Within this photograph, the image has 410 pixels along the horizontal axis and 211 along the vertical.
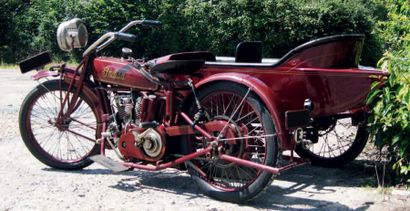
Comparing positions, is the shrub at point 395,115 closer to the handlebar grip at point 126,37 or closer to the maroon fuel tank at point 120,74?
the maroon fuel tank at point 120,74

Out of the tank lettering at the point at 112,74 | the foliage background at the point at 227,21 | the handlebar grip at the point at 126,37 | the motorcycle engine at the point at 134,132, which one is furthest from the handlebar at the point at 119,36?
the foliage background at the point at 227,21

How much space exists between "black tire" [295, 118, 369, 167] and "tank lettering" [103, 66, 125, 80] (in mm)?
1795

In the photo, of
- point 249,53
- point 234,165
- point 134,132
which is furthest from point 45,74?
point 234,165

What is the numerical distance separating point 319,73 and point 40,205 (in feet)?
8.06

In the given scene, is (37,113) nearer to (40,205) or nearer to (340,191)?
(40,205)

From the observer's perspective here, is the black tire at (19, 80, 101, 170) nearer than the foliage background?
Yes

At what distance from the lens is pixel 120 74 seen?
5.20 m

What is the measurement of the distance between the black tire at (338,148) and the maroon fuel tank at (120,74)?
1.62 meters

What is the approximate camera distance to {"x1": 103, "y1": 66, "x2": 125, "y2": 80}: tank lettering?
519 cm

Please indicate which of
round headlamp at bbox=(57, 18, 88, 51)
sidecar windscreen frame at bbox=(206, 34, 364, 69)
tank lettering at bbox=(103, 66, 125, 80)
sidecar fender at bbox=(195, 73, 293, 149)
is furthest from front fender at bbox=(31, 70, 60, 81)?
sidecar windscreen frame at bbox=(206, 34, 364, 69)

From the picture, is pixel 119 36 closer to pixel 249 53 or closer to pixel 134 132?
pixel 134 132

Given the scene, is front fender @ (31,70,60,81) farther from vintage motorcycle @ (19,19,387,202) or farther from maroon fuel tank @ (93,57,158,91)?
maroon fuel tank @ (93,57,158,91)

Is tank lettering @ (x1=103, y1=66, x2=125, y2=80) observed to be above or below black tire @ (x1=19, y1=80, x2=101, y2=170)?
above

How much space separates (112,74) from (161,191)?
1140mm
